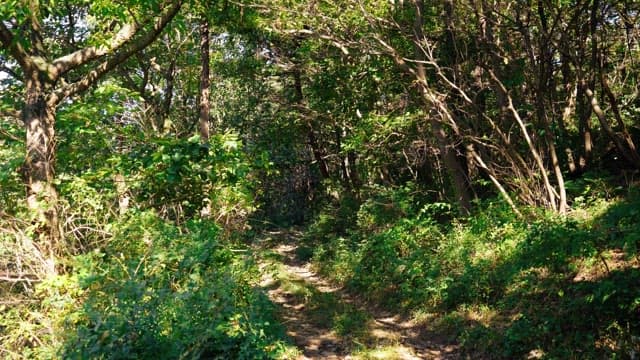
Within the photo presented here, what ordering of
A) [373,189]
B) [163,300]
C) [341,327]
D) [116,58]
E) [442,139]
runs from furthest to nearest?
[373,189], [442,139], [341,327], [116,58], [163,300]

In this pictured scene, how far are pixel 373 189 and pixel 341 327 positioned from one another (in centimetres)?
660

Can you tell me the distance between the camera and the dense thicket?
5379 mm

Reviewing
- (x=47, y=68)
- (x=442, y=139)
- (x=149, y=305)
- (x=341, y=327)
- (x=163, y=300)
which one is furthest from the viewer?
(x=442, y=139)

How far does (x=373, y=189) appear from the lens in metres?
13.9

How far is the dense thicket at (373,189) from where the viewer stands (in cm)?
538

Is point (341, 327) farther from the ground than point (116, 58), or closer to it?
closer to it

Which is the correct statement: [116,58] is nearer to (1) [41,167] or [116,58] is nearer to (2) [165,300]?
(1) [41,167]

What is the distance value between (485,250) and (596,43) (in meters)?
3.77

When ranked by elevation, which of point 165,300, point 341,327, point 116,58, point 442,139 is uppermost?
point 116,58

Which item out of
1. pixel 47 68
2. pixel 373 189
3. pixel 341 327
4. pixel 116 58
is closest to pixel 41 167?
pixel 47 68

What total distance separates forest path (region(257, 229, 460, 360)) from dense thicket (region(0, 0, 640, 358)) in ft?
1.33

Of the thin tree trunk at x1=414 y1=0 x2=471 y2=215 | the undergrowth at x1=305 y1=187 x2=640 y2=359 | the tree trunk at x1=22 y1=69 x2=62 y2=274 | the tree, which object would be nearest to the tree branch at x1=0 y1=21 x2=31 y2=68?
the tree

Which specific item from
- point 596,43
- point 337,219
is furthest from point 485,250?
point 337,219

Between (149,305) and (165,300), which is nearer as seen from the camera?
(149,305)
